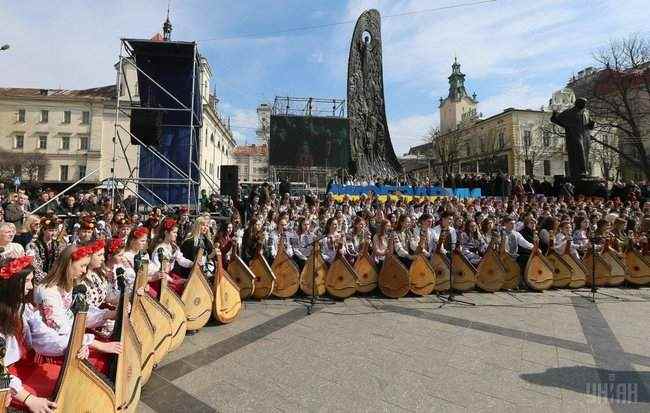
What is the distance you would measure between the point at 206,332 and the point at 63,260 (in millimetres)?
2542

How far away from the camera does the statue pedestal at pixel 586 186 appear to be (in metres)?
18.2

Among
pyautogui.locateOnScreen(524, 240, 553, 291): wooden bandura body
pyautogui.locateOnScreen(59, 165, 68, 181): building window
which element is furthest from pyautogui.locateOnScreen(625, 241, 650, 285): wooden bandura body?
pyautogui.locateOnScreen(59, 165, 68, 181): building window

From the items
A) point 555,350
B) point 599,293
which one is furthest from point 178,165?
point 599,293

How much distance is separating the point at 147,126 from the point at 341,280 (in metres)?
6.94

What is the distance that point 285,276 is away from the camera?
6.73 m

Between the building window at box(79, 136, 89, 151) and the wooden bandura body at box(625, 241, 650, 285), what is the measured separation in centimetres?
5705

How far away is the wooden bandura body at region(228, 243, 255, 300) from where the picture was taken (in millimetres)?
6414

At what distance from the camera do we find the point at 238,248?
7.04m

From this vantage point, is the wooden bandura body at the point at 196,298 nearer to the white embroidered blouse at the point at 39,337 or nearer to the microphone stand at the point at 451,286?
the white embroidered blouse at the point at 39,337

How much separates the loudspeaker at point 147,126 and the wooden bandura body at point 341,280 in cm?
641

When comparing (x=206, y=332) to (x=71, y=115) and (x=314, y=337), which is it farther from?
(x=71, y=115)

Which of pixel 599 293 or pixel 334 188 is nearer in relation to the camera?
pixel 599 293

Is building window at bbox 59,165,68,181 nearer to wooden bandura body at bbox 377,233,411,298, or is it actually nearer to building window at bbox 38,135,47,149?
building window at bbox 38,135,47,149

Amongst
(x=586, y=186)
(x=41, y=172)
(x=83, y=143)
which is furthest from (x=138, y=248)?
(x=83, y=143)
